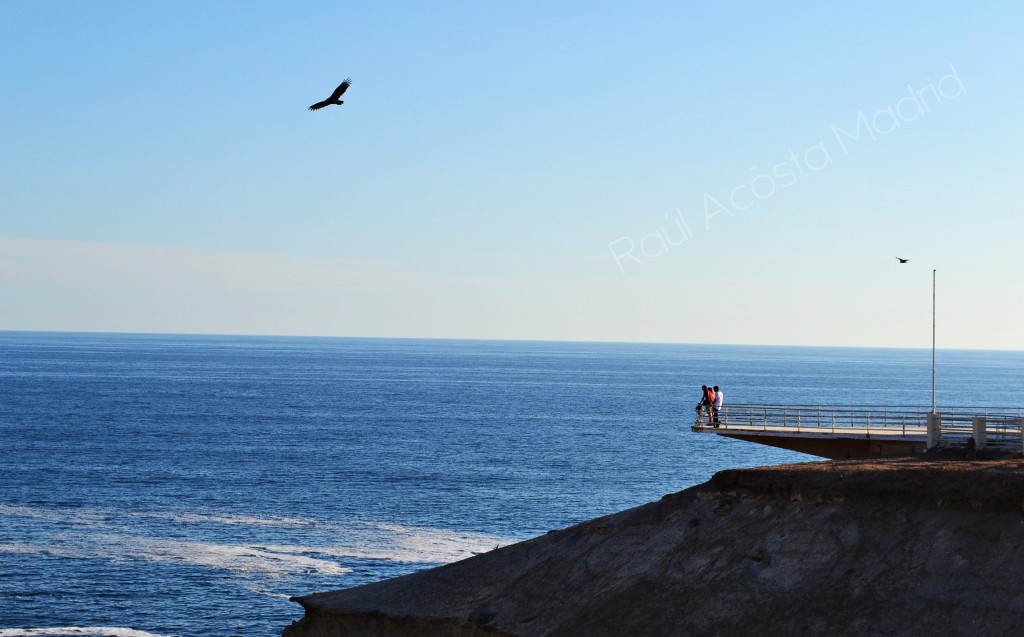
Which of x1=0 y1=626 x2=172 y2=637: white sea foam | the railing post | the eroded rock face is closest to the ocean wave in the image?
x1=0 y1=626 x2=172 y2=637: white sea foam

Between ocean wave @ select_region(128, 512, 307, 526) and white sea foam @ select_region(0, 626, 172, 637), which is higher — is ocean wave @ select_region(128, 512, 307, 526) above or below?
above

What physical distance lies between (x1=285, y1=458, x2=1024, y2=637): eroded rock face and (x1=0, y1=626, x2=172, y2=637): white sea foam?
1253 cm

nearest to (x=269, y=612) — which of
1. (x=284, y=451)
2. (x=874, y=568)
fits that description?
(x=874, y=568)

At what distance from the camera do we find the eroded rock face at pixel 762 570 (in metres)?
23.2

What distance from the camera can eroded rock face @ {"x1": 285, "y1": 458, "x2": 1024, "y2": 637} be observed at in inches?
915

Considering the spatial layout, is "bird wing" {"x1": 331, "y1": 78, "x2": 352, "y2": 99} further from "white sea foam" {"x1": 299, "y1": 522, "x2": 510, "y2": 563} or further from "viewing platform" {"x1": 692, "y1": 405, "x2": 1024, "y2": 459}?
"white sea foam" {"x1": 299, "y1": 522, "x2": 510, "y2": 563}

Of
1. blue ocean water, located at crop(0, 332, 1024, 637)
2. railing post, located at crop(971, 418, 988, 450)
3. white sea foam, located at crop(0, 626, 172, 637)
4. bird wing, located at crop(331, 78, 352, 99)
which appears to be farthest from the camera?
blue ocean water, located at crop(0, 332, 1024, 637)

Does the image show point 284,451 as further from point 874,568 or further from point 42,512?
point 874,568

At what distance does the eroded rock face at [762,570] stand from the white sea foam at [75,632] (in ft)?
41.1

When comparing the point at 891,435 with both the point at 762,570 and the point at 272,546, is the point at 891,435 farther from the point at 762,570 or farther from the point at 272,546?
the point at 272,546

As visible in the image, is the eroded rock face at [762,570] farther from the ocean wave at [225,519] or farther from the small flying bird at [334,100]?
the ocean wave at [225,519]

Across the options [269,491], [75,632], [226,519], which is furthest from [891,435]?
[269,491]

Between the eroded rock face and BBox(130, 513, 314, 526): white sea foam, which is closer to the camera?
the eroded rock face

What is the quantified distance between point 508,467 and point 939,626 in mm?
62723
